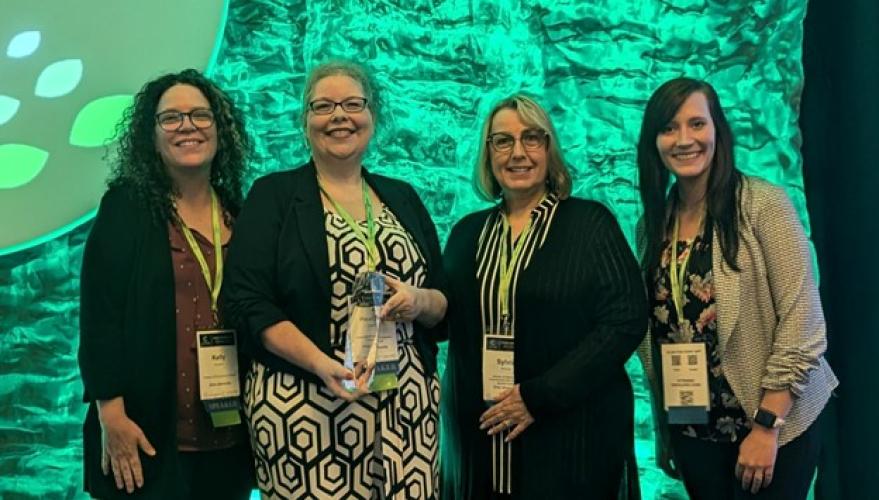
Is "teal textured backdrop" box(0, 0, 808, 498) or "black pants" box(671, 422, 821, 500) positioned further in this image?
"teal textured backdrop" box(0, 0, 808, 498)

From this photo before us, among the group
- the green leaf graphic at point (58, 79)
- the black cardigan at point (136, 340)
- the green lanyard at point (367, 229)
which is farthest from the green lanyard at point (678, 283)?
the green leaf graphic at point (58, 79)

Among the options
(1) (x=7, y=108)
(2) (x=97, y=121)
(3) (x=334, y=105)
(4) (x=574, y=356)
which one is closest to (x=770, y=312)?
(4) (x=574, y=356)

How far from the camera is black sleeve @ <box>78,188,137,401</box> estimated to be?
1720mm

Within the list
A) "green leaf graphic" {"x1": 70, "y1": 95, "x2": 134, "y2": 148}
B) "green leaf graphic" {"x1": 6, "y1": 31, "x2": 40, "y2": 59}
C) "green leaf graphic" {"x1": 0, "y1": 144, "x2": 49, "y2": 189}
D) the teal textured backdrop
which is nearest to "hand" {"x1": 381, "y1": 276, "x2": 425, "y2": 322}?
the teal textured backdrop

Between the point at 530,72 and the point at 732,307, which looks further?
the point at 530,72

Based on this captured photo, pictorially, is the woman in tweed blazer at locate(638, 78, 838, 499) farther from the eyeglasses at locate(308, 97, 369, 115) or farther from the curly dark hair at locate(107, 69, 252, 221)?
the curly dark hair at locate(107, 69, 252, 221)

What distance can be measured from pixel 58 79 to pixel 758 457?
8.15 ft

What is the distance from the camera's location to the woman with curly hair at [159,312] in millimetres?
1739

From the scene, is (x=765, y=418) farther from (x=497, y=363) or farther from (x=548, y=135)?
(x=548, y=135)

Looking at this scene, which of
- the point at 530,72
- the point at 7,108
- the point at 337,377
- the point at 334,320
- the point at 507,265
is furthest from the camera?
the point at 530,72

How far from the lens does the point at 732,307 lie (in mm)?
1773

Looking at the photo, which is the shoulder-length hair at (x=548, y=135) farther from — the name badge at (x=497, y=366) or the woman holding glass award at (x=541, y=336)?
the name badge at (x=497, y=366)

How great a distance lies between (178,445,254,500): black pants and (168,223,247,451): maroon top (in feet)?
0.08

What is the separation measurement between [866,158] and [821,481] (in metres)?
1.17
